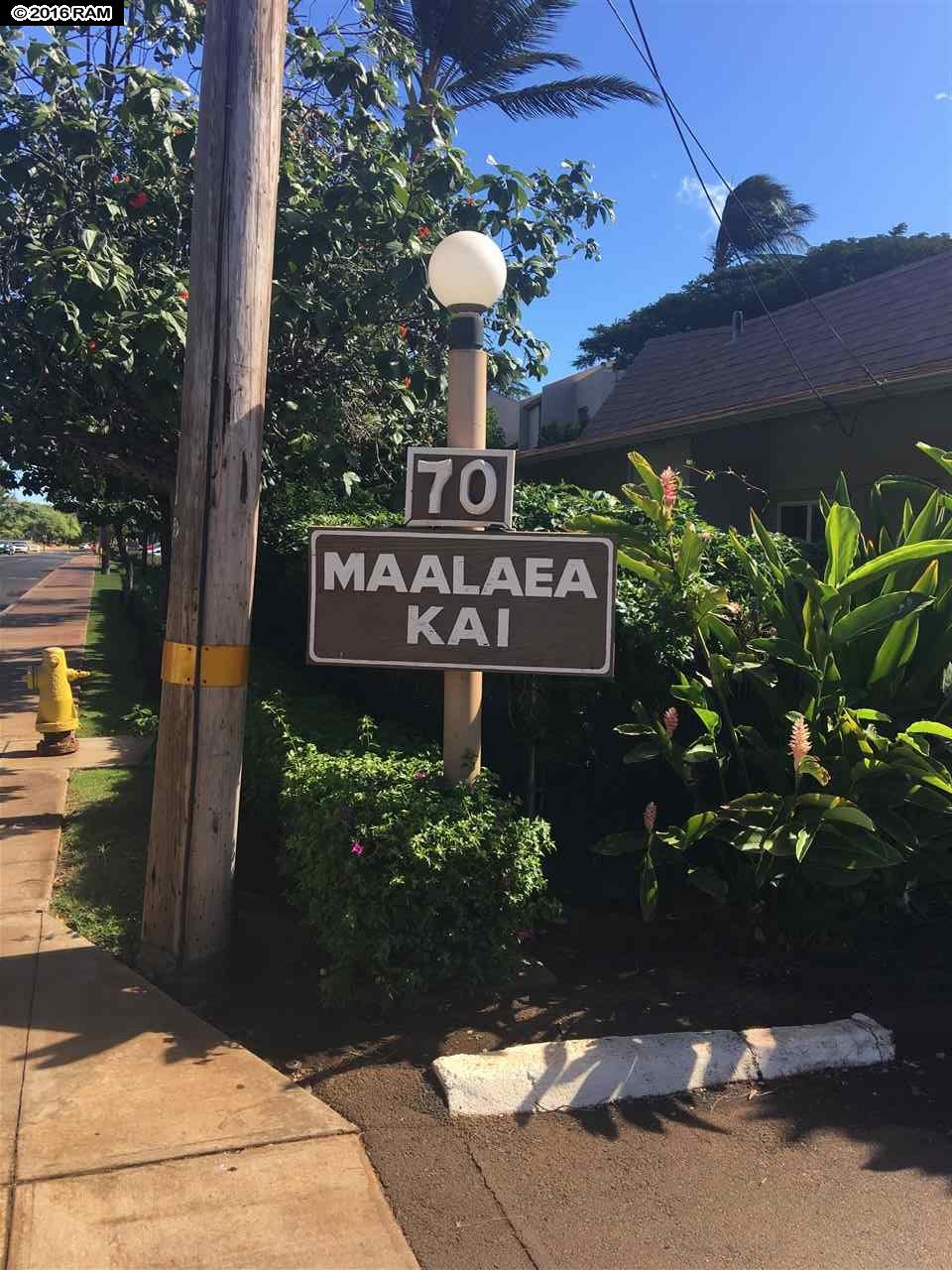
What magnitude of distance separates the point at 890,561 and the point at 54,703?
22.1 feet

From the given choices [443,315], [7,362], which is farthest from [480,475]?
[7,362]

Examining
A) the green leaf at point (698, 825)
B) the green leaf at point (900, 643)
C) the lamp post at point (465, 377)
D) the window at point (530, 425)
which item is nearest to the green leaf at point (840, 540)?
the green leaf at point (900, 643)

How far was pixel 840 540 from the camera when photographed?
4191 mm

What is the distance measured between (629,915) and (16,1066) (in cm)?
268

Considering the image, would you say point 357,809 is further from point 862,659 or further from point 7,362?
point 7,362

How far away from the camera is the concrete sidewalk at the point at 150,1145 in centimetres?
257

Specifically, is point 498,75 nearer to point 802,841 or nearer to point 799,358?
point 799,358

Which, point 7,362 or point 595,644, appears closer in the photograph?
point 595,644

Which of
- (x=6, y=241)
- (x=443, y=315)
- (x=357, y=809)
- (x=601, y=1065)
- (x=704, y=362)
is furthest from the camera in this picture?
(x=704, y=362)

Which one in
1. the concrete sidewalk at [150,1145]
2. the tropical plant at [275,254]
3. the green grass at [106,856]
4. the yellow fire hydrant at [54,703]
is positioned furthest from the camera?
the yellow fire hydrant at [54,703]

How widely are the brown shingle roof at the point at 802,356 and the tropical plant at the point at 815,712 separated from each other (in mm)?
3968

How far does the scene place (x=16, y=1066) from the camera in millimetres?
3449

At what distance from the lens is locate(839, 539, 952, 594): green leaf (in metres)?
3.97

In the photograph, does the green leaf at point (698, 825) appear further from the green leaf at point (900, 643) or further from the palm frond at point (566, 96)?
the palm frond at point (566, 96)
